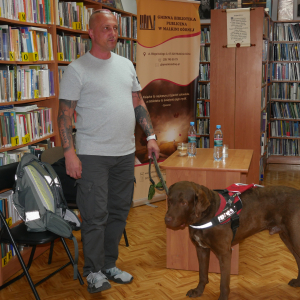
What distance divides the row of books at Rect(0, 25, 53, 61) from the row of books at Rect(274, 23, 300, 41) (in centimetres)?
427

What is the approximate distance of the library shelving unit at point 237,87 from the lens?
4371 millimetres

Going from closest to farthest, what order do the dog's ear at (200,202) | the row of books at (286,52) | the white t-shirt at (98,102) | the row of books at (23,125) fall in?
the dog's ear at (200,202)
the white t-shirt at (98,102)
the row of books at (23,125)
the row of books at (286,52)

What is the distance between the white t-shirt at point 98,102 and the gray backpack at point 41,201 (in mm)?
307

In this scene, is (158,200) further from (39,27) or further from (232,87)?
(39,27)

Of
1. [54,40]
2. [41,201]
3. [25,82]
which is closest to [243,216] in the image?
[41,201]

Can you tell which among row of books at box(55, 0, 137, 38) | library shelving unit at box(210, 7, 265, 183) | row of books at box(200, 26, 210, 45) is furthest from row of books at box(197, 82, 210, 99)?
row of books at box(55, 0, 137, 38)

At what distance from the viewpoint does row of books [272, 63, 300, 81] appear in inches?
244

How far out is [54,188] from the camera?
2.41m

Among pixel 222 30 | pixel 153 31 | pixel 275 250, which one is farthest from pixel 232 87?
pixel 275 250

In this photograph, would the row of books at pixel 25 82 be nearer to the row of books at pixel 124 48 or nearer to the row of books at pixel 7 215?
the row of books at pixel 7 215

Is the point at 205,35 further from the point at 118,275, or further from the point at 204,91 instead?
the point at 118,275

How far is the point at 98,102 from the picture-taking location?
2244 millimetres

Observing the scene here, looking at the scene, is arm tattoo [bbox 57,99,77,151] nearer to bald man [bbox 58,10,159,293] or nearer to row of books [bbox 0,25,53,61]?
bald man [bbox 58,10,159,293]

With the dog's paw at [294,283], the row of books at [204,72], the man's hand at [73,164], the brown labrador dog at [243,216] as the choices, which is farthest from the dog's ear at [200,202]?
the row of books at [204,72]
